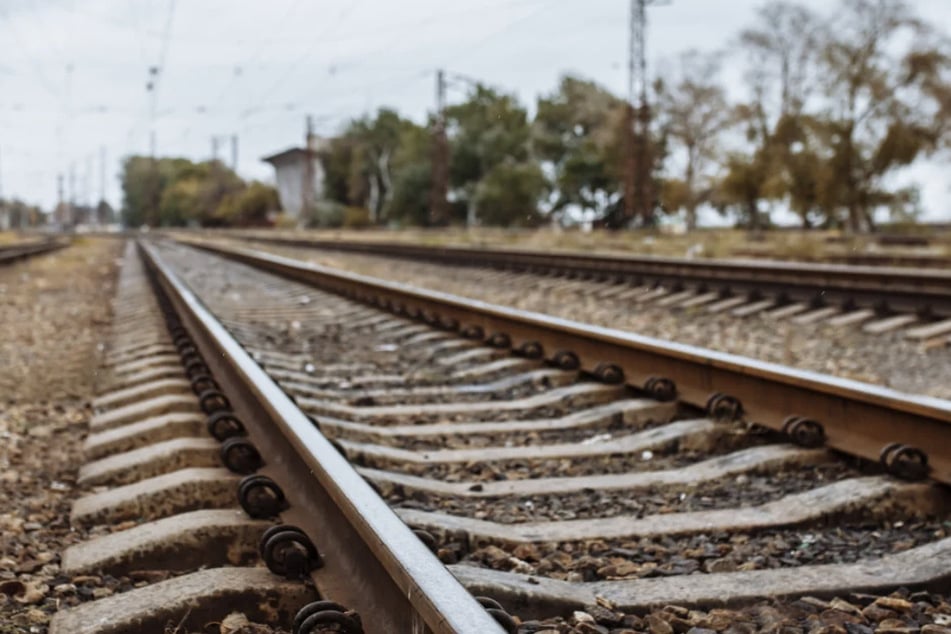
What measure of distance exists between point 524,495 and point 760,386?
3.75 feet

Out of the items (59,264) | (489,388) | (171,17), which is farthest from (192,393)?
(171,17)

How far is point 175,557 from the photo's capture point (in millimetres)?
2383

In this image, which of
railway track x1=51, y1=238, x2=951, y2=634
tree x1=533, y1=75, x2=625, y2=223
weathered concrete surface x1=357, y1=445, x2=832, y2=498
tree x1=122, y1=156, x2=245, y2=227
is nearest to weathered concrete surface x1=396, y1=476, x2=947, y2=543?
railway track x1=51, y1=238, x2=951, y2=634

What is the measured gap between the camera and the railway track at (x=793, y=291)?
702cm

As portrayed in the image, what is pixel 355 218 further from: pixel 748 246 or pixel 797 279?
pixel 797 279

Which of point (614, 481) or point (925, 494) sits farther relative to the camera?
point (614, 481)

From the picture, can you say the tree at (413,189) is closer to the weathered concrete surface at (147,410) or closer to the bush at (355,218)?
the bush at (355,218)

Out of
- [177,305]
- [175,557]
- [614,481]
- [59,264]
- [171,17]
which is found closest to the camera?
[175,557]

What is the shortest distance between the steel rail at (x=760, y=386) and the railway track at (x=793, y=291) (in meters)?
2.60

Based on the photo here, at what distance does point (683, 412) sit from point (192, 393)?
2.07 metres

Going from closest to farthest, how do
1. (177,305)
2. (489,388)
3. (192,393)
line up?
(192,393)
(489,388)
(177,305)

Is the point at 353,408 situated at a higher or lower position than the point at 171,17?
lower

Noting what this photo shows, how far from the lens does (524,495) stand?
2965mm

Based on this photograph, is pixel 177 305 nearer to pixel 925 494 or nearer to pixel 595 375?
pixel 595 375
